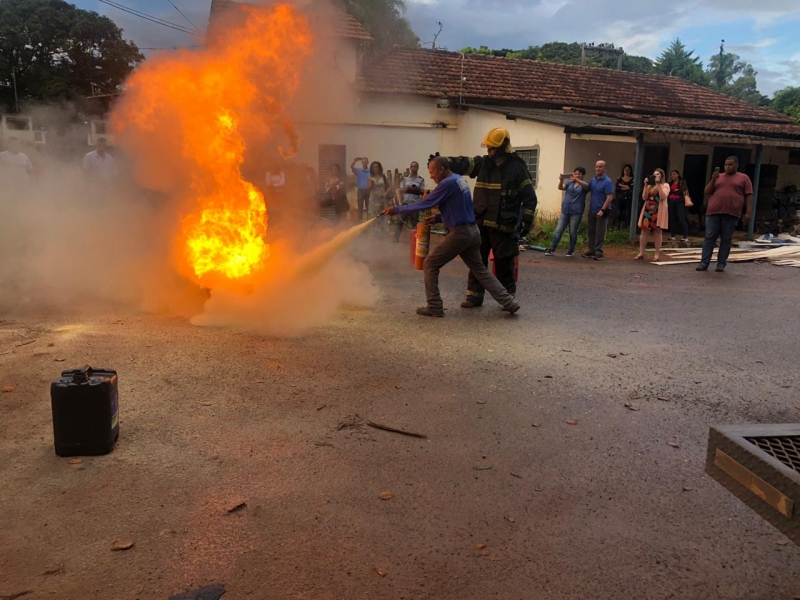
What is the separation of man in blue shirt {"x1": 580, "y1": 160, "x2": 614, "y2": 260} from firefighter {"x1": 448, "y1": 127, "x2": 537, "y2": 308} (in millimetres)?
5126

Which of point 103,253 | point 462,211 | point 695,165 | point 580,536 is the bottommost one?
point 580,536

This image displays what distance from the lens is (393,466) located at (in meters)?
3.70

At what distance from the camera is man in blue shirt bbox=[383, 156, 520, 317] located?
23.1 ft

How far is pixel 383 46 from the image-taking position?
19.6 meters

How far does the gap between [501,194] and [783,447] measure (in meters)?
5.56

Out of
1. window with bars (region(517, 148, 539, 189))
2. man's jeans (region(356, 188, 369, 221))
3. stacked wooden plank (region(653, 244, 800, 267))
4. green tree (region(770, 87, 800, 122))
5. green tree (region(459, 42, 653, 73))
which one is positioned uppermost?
green tree (region(459, 42, 653, 73))

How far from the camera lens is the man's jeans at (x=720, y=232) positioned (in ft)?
35.4

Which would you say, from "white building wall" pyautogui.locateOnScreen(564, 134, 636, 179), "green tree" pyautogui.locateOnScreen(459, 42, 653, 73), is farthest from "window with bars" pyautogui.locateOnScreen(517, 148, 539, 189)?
"green tree" pyautogui.locateOnScreen(459, 42, 653, 73)

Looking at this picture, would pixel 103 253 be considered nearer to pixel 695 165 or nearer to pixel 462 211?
pixel 462 211

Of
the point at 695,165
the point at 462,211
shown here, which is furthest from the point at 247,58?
the point at 695,165

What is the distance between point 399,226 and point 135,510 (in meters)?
10.9

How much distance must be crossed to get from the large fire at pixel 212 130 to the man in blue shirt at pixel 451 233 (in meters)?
1.76

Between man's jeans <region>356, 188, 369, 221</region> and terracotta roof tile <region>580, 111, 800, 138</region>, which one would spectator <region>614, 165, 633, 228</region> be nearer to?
terracotta roof tile <region>580, 111, 800, 138</region>

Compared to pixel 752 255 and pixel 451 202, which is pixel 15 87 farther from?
pixel 752 255
